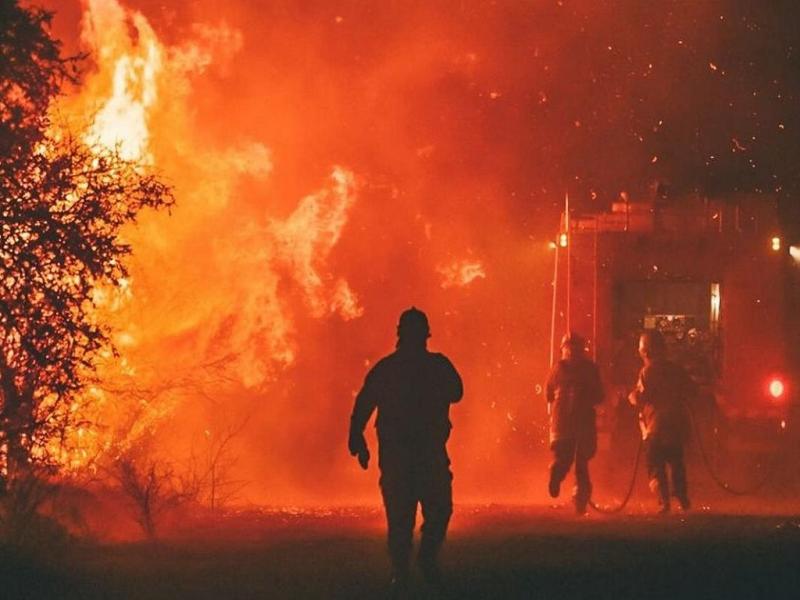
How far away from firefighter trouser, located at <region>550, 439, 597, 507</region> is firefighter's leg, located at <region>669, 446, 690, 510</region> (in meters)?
0.86

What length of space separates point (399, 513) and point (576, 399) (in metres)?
5.68

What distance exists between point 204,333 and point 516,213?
13227 mm

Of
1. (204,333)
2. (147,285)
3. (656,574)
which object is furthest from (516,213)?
(656,574)

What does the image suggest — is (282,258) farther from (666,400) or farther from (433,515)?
(433,515)

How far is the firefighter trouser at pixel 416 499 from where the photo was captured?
28.9 feet

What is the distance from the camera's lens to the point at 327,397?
2673cm

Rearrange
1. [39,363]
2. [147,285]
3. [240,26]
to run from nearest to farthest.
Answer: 1. [39,363]
2. [147,285]
3. [240,26]

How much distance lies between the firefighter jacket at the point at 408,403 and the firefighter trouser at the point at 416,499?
0.11 meters

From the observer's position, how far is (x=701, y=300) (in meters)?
16.5

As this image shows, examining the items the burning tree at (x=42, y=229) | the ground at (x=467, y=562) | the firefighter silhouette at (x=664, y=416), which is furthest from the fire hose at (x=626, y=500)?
the burning tree at (x=42, y=229)

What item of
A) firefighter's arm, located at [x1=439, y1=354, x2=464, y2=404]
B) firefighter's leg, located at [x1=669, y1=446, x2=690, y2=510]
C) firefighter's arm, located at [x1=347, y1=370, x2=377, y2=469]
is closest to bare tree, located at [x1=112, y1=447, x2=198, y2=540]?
firefighter's arm, located at [x1=347, y1=370, x2=377, y2=469]

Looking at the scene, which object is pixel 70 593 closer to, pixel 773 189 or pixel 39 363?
pixel 39 363

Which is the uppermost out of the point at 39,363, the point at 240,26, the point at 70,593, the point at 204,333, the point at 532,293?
the point at 240,26

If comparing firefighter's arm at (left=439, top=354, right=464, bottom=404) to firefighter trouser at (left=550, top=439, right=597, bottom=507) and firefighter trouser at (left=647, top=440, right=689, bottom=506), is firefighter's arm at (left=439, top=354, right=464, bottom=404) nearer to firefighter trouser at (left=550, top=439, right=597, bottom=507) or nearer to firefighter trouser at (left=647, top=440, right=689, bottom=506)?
firefighter trouser at (left=550, top=439, right=597, bottom=507)
